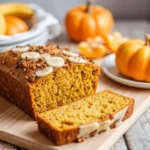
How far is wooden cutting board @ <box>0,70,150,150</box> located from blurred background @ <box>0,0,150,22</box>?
56.6 inches

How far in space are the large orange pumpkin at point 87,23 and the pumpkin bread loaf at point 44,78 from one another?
754 millimetres

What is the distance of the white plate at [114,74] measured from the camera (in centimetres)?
210

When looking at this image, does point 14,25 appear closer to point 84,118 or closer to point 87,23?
point 87,23

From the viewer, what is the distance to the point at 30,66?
1882 mm

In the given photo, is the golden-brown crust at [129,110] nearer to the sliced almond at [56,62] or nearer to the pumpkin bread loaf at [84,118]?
the pumpkin bread loaf at [84,118]

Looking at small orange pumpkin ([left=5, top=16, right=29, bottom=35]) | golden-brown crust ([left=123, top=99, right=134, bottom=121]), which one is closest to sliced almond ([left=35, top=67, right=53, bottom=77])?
golden-brown crust ([left=123, top=99, right=134, bottom=121])

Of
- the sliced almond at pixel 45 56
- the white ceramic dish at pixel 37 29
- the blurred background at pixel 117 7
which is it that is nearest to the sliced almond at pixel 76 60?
the sliced almond at pixel 45 56

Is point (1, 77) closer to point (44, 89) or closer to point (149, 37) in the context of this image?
point (44, 89)

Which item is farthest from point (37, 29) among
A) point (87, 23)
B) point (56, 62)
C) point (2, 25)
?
point (56, 62)

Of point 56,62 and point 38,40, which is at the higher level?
point 56,62

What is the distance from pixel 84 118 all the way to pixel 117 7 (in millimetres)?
1916

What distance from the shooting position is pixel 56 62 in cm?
190

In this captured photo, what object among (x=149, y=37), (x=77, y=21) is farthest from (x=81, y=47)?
(x=149, y=37)

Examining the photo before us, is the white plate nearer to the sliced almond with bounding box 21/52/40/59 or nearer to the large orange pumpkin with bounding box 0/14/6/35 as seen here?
the sliced almond with bounding box 21/52/40/59
